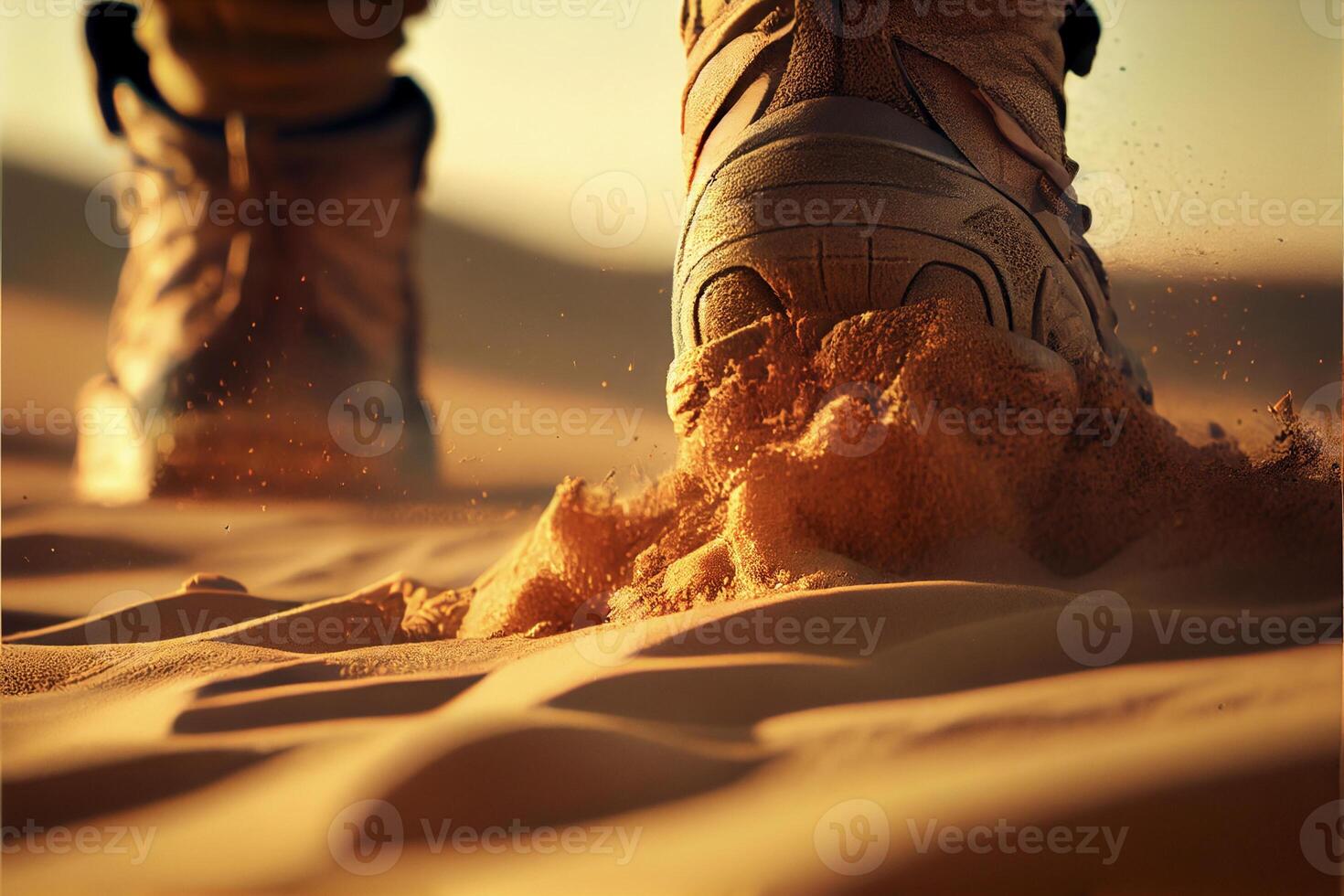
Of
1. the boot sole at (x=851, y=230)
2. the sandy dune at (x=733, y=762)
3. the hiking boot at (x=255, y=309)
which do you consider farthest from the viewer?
the hiking boot at (x=255, y=309)

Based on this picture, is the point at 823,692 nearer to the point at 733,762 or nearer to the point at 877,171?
the point at 733,762

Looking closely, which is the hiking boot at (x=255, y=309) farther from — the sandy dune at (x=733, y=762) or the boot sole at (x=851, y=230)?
the sandy dune at (x=733, y=762)

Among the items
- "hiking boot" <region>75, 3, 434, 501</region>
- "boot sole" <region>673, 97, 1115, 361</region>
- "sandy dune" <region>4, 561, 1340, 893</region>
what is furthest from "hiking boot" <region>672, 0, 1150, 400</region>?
"hiking boot" <region>75, 3, 434, 501</region>

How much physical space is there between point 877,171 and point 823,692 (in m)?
1.00

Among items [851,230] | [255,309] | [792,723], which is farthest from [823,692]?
[255,309]

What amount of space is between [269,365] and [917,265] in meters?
3.58

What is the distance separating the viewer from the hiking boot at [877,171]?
70.4 inches

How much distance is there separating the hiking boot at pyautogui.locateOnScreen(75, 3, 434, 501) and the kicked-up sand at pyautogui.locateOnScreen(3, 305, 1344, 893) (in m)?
2.51

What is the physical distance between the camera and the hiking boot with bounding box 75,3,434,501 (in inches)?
166

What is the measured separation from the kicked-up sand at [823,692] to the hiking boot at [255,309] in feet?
8.23

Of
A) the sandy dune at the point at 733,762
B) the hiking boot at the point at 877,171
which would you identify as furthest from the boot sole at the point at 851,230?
the sandy dune at the point at 733,762

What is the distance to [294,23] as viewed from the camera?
396 cm

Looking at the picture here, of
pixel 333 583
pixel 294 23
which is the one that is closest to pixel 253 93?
pixel 294 23

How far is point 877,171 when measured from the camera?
1792mm
